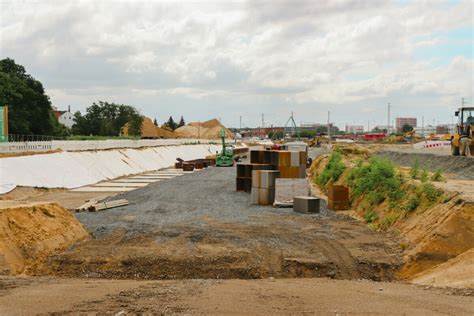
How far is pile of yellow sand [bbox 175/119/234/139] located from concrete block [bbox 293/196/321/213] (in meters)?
140

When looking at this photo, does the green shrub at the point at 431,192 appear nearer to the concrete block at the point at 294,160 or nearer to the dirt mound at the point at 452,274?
the dirt mound at the point at 452,274

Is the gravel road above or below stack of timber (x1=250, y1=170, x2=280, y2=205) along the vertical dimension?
below

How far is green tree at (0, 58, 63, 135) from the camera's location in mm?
57219

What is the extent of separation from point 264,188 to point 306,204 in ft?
10.7

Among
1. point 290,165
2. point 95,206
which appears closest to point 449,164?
point 290,165

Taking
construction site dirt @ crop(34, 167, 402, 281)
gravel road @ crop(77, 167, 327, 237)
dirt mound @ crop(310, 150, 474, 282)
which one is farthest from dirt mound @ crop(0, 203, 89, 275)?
dirt mound @ crop(310, 150, 474, 282)

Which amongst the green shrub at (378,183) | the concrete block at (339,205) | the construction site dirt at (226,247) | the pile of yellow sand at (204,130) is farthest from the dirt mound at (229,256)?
the pile of yellow sand at (204,130)

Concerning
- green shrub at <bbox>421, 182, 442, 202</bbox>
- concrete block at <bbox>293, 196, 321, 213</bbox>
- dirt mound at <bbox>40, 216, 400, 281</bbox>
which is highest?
green shrub at <bbox>421, 182, 442, 202</bbox>

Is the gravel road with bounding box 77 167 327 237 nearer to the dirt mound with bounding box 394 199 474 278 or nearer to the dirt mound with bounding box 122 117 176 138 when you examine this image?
the dirt mound with bounding box 394 199 474 278

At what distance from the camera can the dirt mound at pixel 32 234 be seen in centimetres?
1300

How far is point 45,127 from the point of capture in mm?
64125

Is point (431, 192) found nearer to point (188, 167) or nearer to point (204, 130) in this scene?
point (188, 167)

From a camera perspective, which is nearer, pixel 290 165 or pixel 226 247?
pixel 226 247

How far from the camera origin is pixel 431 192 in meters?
16.2
